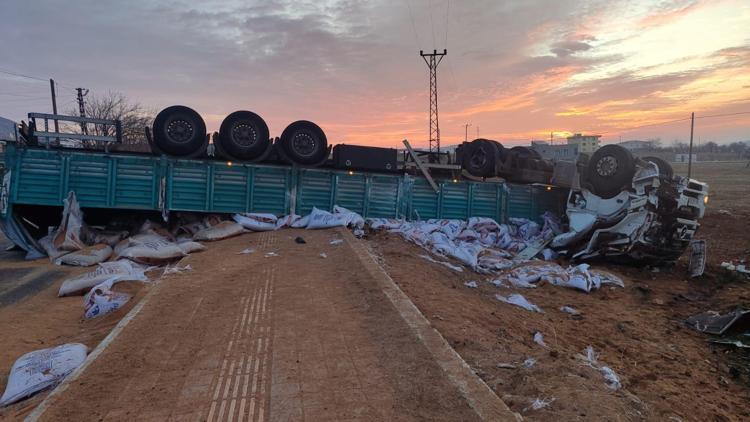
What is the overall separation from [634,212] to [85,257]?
10.9 metres

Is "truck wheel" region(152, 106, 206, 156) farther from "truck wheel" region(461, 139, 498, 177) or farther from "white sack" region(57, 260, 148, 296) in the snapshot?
"truck wheel" region(461, 139, 498, 177)

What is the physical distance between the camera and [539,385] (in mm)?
3357

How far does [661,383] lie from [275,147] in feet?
30.0

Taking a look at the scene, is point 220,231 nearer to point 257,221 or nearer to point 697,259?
point 257,221

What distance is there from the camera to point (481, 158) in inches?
497

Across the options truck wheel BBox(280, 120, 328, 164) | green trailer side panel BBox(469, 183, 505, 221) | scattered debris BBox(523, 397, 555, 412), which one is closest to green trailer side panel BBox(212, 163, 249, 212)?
truck wheel BBox(280, 120, 328, 164)

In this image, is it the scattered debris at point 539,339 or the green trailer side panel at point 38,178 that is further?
the green trailer side panel at point 38,178

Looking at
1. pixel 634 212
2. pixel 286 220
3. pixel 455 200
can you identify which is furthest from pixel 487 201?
pixel 286 220

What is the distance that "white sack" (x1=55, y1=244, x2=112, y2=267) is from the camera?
924cm

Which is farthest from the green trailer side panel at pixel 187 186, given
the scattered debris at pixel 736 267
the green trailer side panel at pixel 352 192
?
the scattered debris at pixel 736 267

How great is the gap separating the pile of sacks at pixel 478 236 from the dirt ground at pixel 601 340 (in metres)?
0.70

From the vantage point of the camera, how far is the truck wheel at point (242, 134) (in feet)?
35.7

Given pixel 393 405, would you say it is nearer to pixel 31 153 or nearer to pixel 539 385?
pixel 539 385

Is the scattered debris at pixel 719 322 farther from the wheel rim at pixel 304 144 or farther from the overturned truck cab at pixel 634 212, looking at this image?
the wheel rim at pixel 304 144
